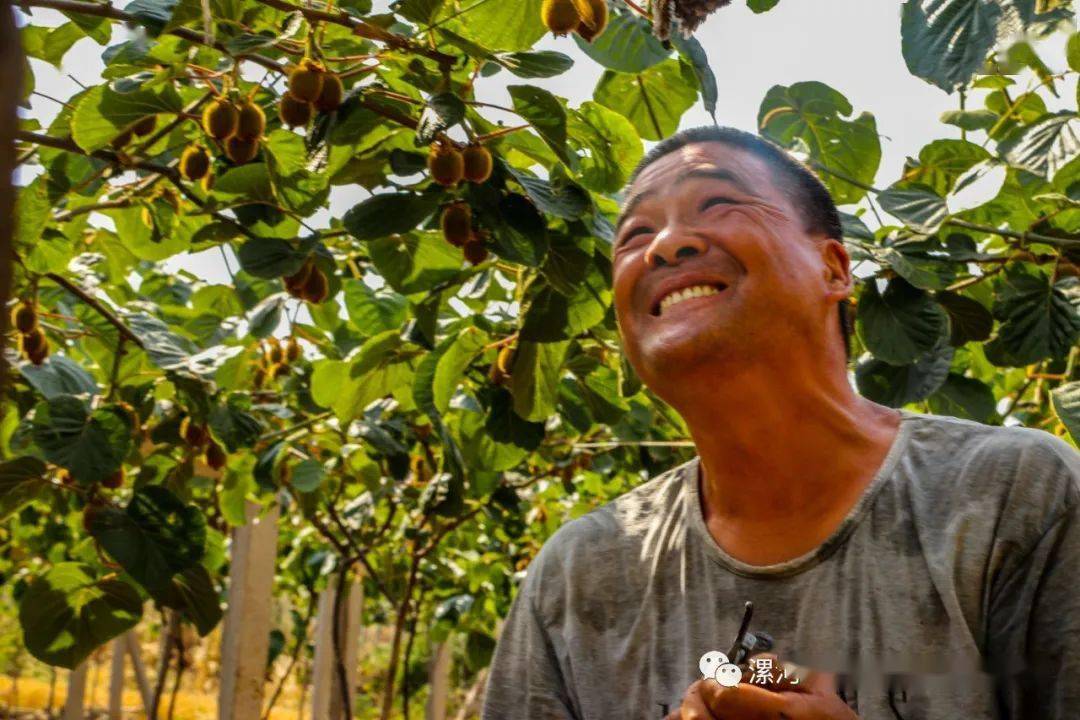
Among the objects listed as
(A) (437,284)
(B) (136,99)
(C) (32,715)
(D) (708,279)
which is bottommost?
(C) (32,715)

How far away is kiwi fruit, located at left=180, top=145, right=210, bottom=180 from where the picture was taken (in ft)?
5.81

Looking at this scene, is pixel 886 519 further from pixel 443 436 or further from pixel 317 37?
pixel 443 436

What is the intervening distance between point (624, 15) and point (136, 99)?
0.62m

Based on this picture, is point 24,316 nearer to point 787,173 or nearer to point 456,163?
point 456,163

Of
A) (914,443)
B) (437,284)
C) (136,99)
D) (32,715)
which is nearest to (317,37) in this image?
(136,99)

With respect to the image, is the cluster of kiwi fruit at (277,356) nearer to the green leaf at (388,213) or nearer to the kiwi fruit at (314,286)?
the kiwi fruit at (314,286)

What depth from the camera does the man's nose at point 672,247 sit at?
3.46ft

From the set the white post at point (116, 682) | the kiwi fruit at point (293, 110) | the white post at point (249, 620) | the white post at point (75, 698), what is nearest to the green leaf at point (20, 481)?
the kiwi fruit at point (293, 110)

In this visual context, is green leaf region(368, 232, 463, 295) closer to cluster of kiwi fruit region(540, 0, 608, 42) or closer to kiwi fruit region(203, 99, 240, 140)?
kiwi fruit region(203, 99, 240, 140)

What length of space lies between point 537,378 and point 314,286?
1.20 ft

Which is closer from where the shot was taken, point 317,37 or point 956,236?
point 317,37

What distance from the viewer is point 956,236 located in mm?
1726

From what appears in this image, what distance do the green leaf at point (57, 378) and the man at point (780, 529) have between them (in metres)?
1.31

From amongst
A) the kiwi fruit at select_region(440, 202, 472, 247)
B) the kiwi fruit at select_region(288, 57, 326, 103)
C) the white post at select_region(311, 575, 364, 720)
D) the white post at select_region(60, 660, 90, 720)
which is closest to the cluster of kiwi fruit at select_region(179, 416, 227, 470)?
the kiwi fruit at select_region(440, 202, 472, 247)
